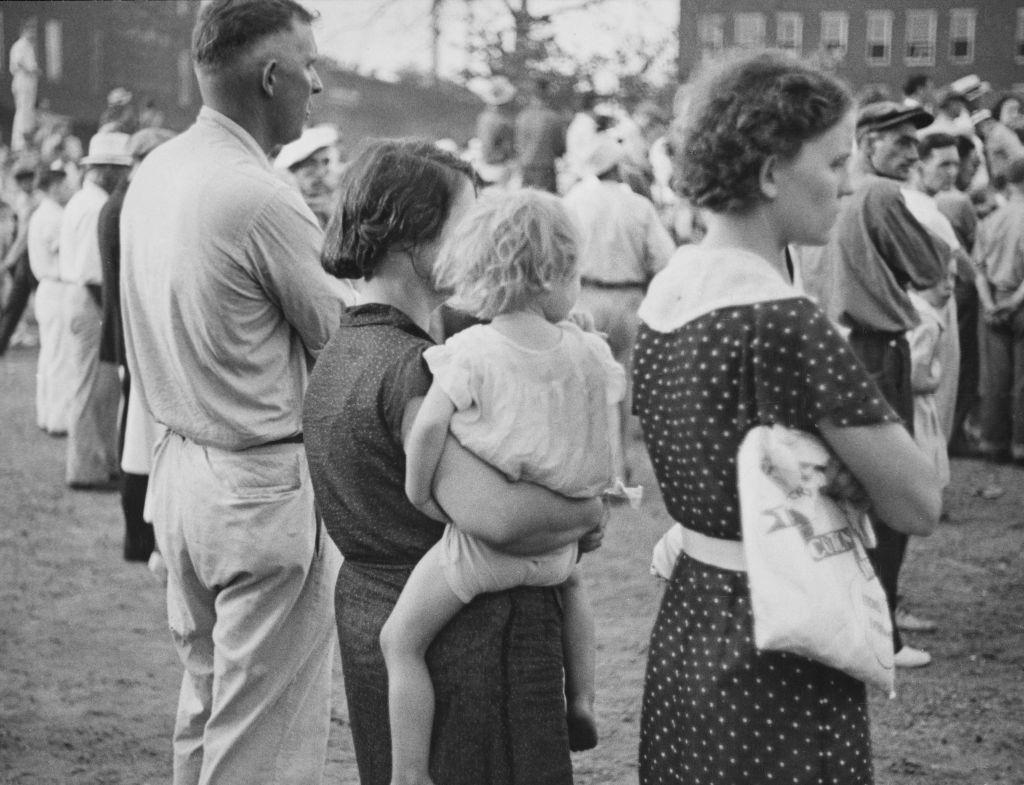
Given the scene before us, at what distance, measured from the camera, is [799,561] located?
6.80 ft

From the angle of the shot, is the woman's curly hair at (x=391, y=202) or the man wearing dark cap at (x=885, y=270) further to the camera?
the man wearing dark cap at (x=885, y=270)

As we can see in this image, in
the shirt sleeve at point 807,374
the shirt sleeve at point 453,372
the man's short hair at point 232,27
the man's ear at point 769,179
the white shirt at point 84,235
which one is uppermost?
the man's short hair at point 232,27

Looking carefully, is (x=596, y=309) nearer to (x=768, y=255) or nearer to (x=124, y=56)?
(x=768, y=255)

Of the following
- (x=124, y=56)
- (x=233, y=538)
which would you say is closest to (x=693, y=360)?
(x=233, y=538)

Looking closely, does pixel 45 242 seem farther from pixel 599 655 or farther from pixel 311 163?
pixel 599 655

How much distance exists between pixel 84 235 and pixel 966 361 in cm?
737

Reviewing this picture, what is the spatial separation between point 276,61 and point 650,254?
5.70 meters

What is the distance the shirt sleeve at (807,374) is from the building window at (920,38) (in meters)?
59.7

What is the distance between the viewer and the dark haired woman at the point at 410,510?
260 cm

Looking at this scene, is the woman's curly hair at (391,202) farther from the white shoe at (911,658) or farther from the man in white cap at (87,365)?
the man in white cap at (87,365)

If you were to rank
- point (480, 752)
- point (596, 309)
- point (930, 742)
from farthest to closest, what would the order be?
point (596, 309) → point (930, 742) → point (480, 752)

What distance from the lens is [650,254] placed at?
8797mm

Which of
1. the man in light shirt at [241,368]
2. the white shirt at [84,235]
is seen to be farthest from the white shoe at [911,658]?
the white shirt at [84,235]

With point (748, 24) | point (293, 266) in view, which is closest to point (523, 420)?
point (293, 266)
